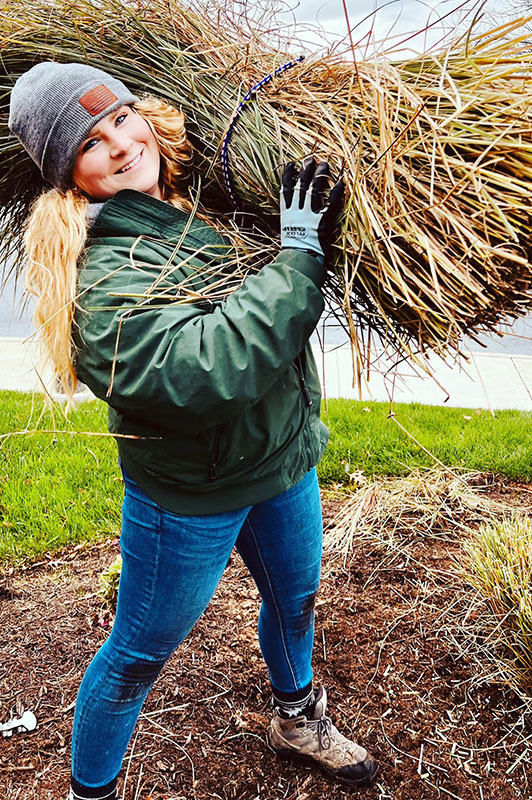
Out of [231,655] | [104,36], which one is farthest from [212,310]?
[231,655]

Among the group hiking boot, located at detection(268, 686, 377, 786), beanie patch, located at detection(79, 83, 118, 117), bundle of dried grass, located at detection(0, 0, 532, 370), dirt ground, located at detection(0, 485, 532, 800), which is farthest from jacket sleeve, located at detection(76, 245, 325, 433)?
dirt ground, located at detection(0, 485, 532, 800)

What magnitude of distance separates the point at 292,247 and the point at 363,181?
0.63 feet

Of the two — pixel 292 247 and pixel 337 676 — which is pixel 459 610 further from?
pixel 292 247

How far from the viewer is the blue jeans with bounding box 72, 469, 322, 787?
5.37 ft

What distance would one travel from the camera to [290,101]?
5.49 ft

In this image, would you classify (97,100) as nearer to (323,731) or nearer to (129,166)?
(129,166)

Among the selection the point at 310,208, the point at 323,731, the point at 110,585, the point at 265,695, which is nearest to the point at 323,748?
the point at 323,731

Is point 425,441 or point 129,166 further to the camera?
point 425,441

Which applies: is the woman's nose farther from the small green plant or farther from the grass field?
the grass field

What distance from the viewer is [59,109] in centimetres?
152

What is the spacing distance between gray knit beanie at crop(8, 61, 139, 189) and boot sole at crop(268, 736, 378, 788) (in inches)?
66.4

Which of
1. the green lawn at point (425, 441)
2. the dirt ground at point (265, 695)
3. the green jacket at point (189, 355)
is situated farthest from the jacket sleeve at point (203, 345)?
the green lawn at point (425, 441)

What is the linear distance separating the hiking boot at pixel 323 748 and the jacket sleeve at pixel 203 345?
3.78 ft

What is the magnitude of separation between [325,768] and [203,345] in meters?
1.41
